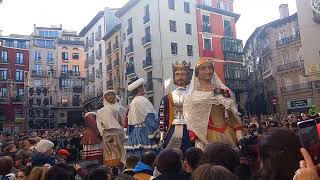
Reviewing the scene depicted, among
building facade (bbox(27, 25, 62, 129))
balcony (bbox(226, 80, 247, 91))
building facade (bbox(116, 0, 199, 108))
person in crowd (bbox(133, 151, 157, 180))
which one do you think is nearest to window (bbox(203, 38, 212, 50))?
building facade (bbox(116, 0, 199, 108))

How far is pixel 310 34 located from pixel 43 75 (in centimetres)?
4583

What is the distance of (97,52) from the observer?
54.0 meters

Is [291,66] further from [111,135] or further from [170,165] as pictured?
[170,165]

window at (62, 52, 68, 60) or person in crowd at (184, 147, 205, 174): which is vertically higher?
window at (62, 52, 68, 60)

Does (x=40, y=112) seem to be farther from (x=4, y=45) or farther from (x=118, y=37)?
(x=118, y=37)

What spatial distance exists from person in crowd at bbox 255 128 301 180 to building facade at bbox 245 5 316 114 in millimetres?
40070

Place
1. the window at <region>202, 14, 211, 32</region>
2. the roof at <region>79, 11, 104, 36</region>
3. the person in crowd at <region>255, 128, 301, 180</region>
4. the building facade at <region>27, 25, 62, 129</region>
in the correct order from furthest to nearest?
the building facade at <region>27, 25, 62, 129</region> < the roof at <region>79, 11, 104, 36</region> < the window at <region>202, 14, 211, 32</region> < the person in crowd at <region>255, 128, 301, 180</region>

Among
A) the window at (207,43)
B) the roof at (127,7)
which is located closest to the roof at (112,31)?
the roof at (127,7)

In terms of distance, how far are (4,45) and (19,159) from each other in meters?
59.3

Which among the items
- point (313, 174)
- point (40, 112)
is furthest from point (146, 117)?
point (40, 112)

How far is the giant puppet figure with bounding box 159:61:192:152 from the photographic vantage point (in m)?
6.08

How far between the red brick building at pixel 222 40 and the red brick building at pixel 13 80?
31.8 meters

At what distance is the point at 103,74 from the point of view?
51312mm

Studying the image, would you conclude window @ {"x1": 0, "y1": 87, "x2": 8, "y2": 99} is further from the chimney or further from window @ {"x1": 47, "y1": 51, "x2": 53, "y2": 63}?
the chimney
